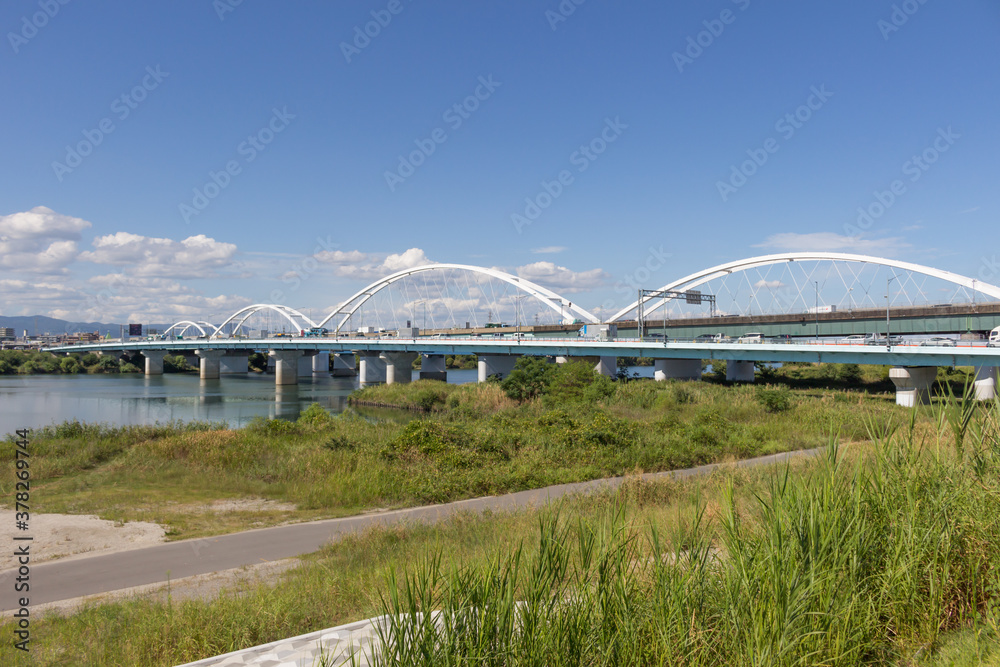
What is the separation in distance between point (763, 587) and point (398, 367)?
7870cm

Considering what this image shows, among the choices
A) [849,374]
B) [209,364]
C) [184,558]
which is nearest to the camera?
[184,558]

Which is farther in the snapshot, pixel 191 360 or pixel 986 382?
pixel 191 360

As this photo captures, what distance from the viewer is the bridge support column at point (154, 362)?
11181cm

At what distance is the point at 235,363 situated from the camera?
120m

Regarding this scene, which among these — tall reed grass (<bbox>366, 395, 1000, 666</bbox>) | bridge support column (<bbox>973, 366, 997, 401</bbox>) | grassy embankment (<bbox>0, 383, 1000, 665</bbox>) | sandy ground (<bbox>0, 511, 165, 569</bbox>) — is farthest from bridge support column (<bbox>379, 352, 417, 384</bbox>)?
tall reed grass (<bbox>366, 395, 1000, 666</bbox>)

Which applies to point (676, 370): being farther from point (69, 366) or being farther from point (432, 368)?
point (69, 366)

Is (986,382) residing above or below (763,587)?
below

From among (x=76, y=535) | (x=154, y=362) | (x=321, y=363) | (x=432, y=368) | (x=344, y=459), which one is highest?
(x=154, y=362)

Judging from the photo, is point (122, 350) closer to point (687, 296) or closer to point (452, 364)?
point (452, 364)

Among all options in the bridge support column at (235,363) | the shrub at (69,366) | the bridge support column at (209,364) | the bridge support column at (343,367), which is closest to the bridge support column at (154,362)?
the bridge support column at (235,363)

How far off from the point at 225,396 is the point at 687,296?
56.1m

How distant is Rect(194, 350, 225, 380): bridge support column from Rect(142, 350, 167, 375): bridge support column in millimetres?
14829

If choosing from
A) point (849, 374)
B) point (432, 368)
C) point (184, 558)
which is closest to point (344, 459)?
point (184, 558)

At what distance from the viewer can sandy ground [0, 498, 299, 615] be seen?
8.42 m
